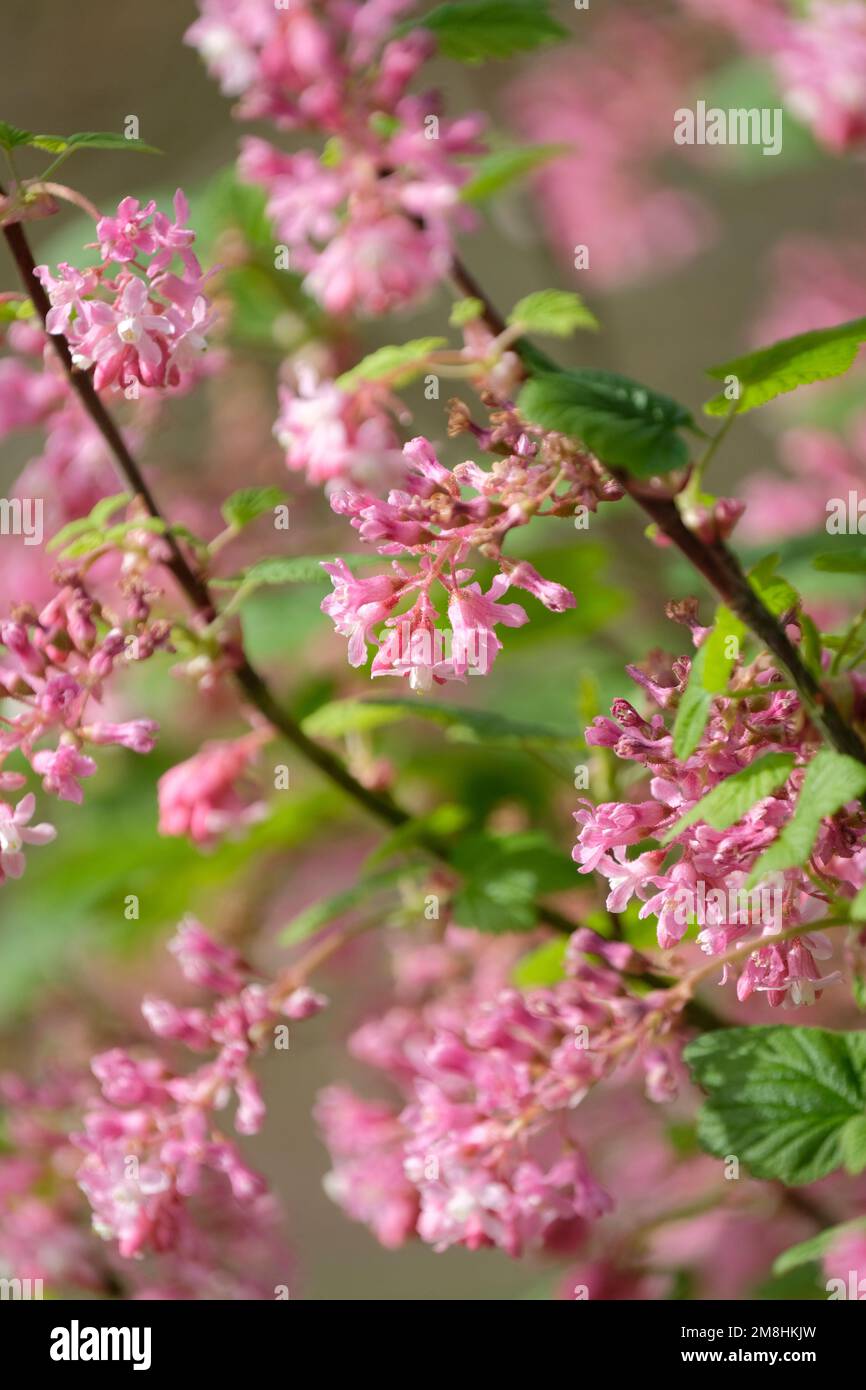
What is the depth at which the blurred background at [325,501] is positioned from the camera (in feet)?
3.83

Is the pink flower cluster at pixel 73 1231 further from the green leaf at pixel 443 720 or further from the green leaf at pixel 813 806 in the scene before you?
the green leaf at pixel 813 806

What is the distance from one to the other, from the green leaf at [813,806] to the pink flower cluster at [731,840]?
0.11 ft

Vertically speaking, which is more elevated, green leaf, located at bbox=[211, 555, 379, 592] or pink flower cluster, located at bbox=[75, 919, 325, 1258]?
green leaf, located at bbox=[211, 555, 379, 592]

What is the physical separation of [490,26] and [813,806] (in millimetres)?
472

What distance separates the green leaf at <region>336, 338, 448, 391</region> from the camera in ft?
2.35

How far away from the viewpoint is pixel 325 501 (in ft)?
4.42

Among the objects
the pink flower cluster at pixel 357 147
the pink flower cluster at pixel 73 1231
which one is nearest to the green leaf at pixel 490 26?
the pink flower cluster at pixel 357 147

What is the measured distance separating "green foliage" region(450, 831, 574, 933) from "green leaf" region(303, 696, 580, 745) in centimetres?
5

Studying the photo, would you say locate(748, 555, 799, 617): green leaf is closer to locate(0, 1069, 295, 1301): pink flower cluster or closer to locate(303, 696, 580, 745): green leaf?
locate(303, 696, 580, 745): green leaf

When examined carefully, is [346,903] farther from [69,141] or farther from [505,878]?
[69,141]

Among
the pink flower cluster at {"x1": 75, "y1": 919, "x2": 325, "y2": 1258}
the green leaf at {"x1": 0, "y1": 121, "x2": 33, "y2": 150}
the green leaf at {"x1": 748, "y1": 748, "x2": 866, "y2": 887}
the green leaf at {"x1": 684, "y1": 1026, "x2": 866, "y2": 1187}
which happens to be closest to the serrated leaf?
the green leaf at {"x1": 684, "y1": 1026, "x2": 866, "y2": 1187}

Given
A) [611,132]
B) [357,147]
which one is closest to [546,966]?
[357,147]

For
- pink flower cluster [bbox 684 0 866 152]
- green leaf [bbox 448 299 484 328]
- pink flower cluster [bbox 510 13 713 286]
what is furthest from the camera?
pink flower cluster [bbox 510 13 713 286]

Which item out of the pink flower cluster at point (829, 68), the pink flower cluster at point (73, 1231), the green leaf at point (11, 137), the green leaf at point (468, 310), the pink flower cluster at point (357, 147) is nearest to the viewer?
the green leaf at point (11, 137)
